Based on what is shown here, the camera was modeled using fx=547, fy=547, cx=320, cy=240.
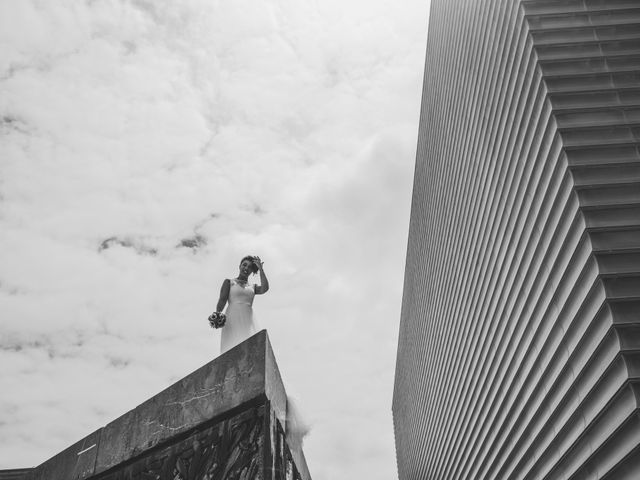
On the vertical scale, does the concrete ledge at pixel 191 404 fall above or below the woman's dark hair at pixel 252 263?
below

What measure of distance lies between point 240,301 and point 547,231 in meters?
7.11

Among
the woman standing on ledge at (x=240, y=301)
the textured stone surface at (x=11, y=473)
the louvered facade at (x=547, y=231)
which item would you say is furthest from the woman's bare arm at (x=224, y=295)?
the textured stone surface at (x=11, y=473)

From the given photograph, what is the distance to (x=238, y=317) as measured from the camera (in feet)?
17.1

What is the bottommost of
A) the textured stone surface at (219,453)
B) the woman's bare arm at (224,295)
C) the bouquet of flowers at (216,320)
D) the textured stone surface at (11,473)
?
the textured stone surface at (219,453)

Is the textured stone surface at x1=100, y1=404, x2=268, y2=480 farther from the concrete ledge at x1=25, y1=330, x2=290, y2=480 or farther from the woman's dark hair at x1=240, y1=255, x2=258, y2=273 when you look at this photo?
the woman's dark hair at x1=240, y1=255, x2=258, y2=273

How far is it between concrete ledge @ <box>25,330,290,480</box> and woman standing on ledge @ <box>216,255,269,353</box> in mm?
1190

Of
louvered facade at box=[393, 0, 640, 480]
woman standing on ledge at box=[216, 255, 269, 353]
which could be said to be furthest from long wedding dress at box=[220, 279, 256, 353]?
louvered facade at box=[393, 0, 640, 480]

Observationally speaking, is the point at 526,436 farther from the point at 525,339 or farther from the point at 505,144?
the point at 505,144

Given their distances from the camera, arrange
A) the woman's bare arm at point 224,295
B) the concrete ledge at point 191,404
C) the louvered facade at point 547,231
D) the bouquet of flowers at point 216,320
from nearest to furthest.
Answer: the concrete ledge at point 191,404 → the bouquet of flowers at point 216,320 → the woman's bare arm at point 224,295 → the louvered facade at point 547,231

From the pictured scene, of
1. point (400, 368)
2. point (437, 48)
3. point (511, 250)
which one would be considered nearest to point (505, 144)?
point (511, 250)

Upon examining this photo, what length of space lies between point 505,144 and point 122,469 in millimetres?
10954

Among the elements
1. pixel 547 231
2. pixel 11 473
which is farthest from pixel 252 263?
pixel 11 473

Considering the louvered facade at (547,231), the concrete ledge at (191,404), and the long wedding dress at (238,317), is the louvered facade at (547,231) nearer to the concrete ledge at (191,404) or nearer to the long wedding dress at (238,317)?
the long wedding dress at (238,317)

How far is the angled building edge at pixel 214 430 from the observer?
3.28 metres
